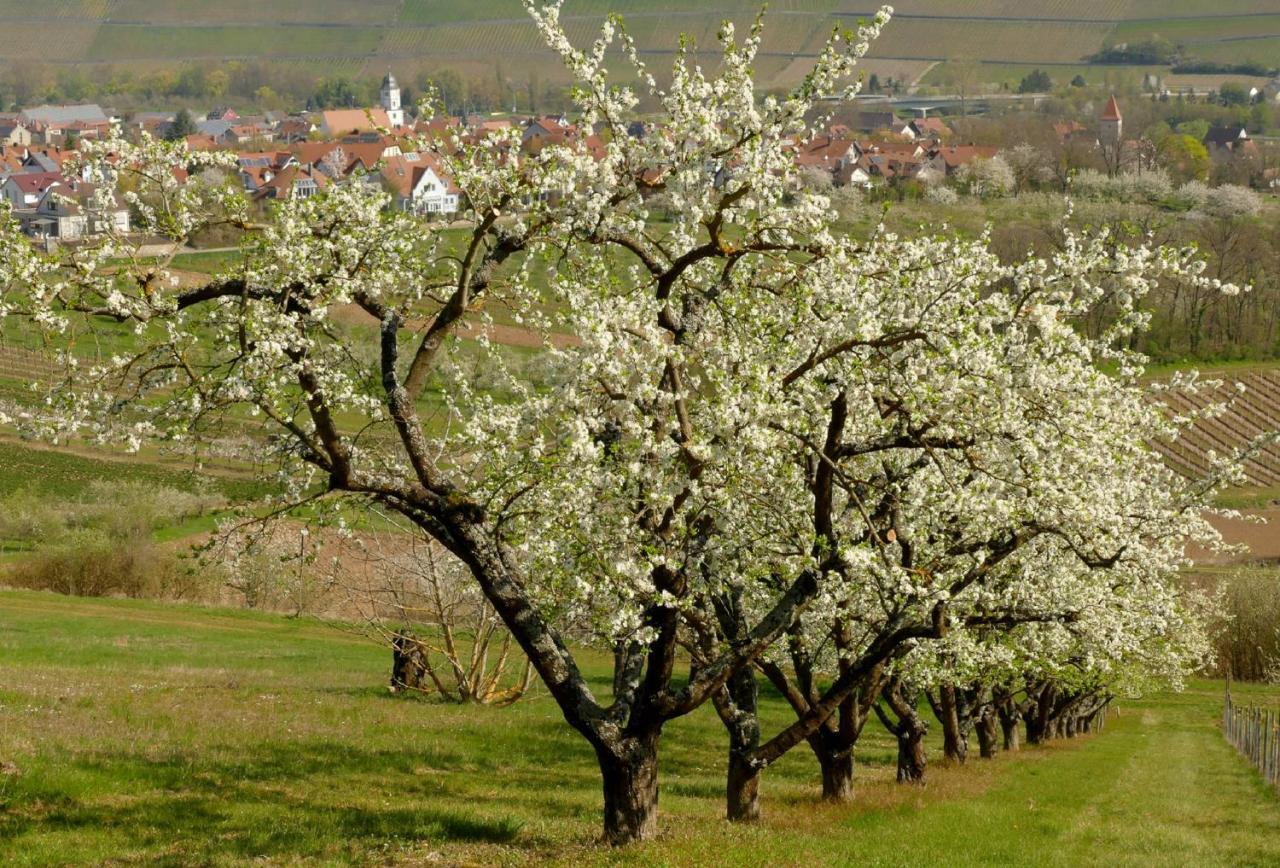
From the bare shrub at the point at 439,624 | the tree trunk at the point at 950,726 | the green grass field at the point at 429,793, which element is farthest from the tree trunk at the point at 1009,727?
the bare shrub at the point at 439,624

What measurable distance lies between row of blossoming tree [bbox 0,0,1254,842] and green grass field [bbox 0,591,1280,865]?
2162 mm

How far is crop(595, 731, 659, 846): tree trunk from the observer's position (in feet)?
51.7

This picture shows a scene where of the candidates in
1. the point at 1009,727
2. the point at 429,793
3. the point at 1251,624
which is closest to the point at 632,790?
the point at 429,793

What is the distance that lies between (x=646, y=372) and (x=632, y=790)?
4978 mm

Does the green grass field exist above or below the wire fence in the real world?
below

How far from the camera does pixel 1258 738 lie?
39.2 m

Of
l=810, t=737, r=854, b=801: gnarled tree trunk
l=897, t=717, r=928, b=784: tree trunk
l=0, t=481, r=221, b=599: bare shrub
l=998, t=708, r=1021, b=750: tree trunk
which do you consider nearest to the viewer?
l=810, t=737, r=854, b=801: gnarled tree trunk

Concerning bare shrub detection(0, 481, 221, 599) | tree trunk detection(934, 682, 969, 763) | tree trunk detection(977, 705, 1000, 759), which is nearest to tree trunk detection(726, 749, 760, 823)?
tree trunk detection(934, 682, 969, 763)

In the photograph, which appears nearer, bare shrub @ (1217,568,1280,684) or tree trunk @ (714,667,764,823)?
tree trunk @ (714,667,764,823)

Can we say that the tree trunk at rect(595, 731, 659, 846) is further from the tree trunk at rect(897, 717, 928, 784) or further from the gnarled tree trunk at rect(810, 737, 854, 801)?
the tree trunk at rect(897, 717, 928, 784)

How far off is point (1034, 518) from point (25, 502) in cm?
6647

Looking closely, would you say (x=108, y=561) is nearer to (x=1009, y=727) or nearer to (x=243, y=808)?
(x=1009, y=727)

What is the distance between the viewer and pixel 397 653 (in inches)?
1366

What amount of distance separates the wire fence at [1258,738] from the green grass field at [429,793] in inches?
35.5
